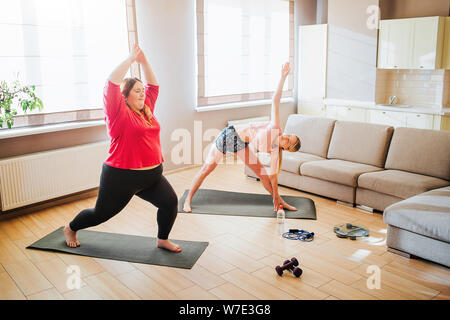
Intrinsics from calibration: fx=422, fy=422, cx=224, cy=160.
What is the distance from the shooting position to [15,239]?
3666mm

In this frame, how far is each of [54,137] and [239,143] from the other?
2.00 metres

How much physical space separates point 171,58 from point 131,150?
290 cm

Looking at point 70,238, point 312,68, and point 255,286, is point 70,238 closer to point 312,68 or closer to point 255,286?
point 255,286

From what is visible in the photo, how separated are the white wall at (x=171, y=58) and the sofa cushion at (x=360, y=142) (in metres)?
2.04

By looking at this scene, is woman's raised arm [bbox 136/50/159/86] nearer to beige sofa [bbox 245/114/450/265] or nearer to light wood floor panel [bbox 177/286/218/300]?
light wood floor panel [bbox 177/286/218/300]

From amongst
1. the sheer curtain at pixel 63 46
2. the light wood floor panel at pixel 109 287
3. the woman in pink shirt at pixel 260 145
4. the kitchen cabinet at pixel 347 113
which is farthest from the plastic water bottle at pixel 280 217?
the kitchen cabinet at pixel 347 113

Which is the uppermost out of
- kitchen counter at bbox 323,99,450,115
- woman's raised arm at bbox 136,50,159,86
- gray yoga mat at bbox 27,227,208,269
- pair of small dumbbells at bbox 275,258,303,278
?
woman's raised arm at bbox 136,50,159,86

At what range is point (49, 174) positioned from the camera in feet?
14.2

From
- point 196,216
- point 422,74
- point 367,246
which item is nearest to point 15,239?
point 196,216

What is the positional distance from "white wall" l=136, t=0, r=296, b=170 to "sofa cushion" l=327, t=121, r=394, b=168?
2.04 metres

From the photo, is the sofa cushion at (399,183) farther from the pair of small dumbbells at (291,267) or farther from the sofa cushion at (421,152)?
the pair of small dumbbells at (291,267)

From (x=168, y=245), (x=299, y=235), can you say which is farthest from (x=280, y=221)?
(x=168, y=245)

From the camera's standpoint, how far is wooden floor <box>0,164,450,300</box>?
9.05 feet

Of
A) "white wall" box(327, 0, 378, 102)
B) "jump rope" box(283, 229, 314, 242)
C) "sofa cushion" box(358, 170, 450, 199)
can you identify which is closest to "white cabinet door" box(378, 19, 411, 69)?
"white wall" box(327, 0, 378, 102)
